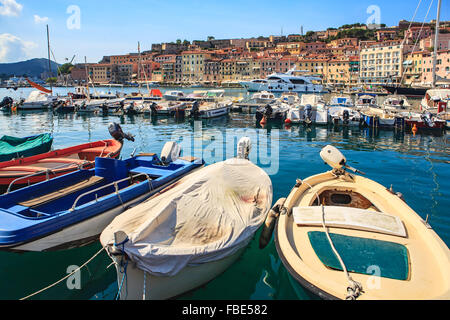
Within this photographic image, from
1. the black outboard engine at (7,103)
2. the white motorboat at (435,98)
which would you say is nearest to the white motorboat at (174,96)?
the black outboard engine at (7,103)

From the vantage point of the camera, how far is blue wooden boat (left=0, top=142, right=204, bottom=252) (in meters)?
5.70

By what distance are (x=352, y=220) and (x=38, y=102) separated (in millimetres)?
46567

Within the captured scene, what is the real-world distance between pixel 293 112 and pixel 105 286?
25.3m

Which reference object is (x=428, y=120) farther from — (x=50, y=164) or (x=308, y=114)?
(x=50, y=164)

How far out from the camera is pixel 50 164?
1043cm

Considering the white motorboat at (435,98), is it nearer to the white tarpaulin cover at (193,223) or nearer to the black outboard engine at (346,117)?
the black outboard engine at (346,117)

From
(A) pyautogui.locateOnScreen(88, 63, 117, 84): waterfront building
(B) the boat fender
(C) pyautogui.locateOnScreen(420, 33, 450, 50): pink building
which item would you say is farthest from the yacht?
(A) pyautogui.locateOnScreen(88, 63, 117, 84): waterfront building

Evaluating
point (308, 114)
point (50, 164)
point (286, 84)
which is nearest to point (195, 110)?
point (308, 114)

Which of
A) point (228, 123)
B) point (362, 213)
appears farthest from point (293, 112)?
point (362, 213)

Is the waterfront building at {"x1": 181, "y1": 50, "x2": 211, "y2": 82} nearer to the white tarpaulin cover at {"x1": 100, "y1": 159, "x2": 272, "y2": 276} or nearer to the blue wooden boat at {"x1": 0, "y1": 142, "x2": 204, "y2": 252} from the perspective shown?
the blue wooden boat at {"x1": 0, "y1": 142, "x2": 204, "y2": 252}

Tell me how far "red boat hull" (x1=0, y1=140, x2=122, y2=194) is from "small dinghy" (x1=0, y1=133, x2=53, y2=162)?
2330 mm

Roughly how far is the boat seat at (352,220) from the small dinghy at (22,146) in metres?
11.1

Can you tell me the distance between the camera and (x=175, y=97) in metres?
43.0
